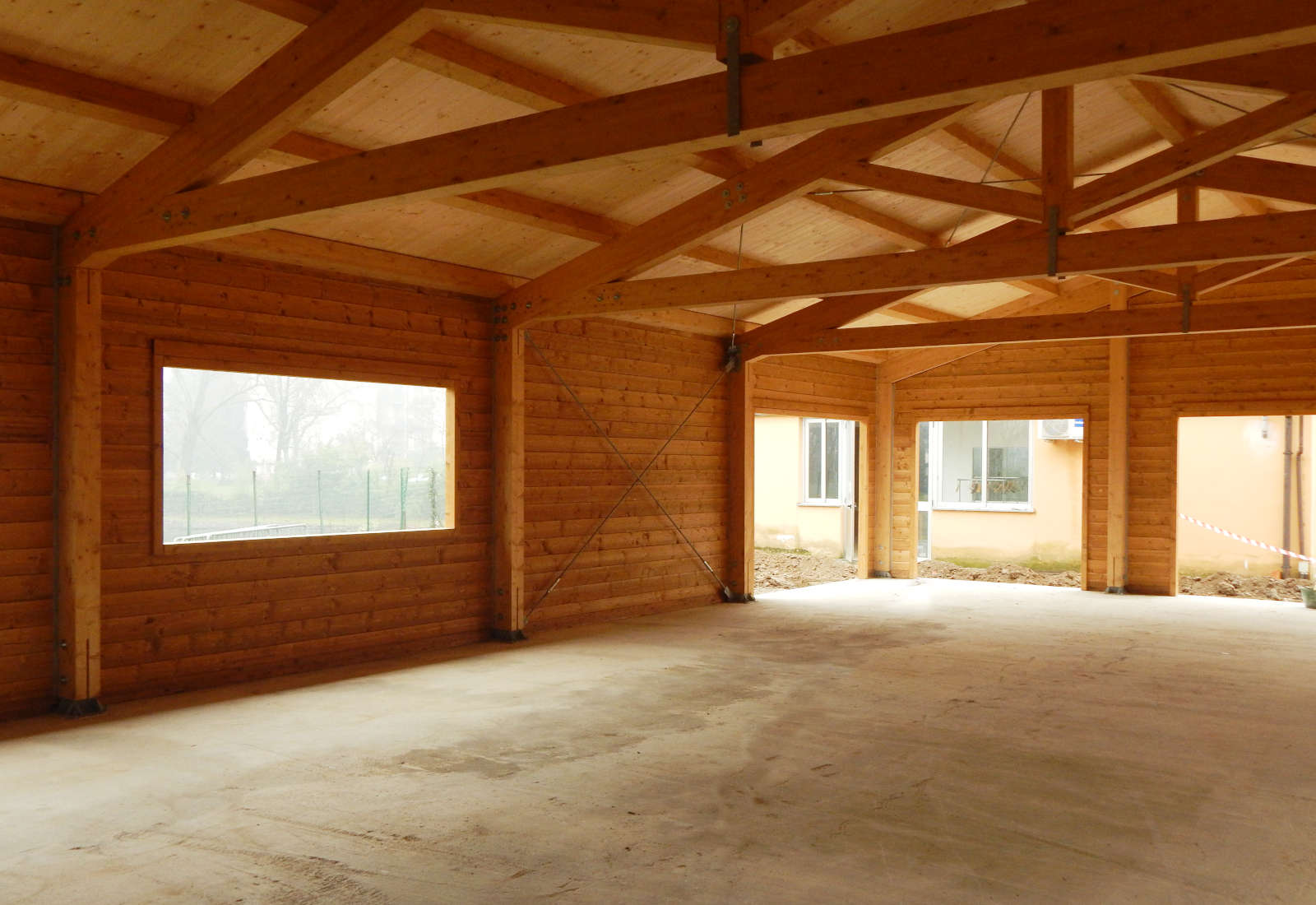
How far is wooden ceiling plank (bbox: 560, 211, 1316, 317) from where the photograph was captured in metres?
5.75

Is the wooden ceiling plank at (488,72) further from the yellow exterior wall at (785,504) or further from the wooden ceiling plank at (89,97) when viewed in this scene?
the yellow exterior wall at (785,504)

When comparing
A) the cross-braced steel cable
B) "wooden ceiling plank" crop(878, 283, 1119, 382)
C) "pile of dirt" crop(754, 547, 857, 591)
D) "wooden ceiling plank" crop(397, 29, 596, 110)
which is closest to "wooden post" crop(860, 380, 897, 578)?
"wooden ceiling plank" crop(878, 283, 1119, 382)

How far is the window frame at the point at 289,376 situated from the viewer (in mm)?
6016

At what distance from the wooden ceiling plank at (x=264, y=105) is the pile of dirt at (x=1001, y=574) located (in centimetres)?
1048

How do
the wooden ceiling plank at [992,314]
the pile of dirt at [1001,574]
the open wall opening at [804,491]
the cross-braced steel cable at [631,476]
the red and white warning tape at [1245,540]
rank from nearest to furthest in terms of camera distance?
the cross-braced steel cable at [631,476] < the wooden ceiling plank at [992,314] < the red and white warning tape at [1245,540] < the pile of dirt at [1001,574] < the open wall opening at [804,491]

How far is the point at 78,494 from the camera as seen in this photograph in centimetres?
553

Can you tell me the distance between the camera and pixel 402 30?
4.20m

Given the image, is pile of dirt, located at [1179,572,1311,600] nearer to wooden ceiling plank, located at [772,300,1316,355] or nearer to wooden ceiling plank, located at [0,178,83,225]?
wooden ceiling plank, located at [772,300,1316,355]

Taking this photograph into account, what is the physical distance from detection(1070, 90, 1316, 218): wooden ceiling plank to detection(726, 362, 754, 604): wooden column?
4694mm

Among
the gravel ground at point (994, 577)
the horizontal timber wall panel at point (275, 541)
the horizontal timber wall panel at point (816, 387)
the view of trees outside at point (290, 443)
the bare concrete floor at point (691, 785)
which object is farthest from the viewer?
the view of trees outside at point (290, 443)

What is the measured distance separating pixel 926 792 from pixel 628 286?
4.23 m

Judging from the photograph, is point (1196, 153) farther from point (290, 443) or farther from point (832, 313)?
point (290, 443)

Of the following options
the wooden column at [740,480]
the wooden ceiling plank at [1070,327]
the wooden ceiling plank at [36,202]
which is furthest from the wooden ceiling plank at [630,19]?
the wooden column at [740,480]

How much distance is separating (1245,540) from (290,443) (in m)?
13.4
